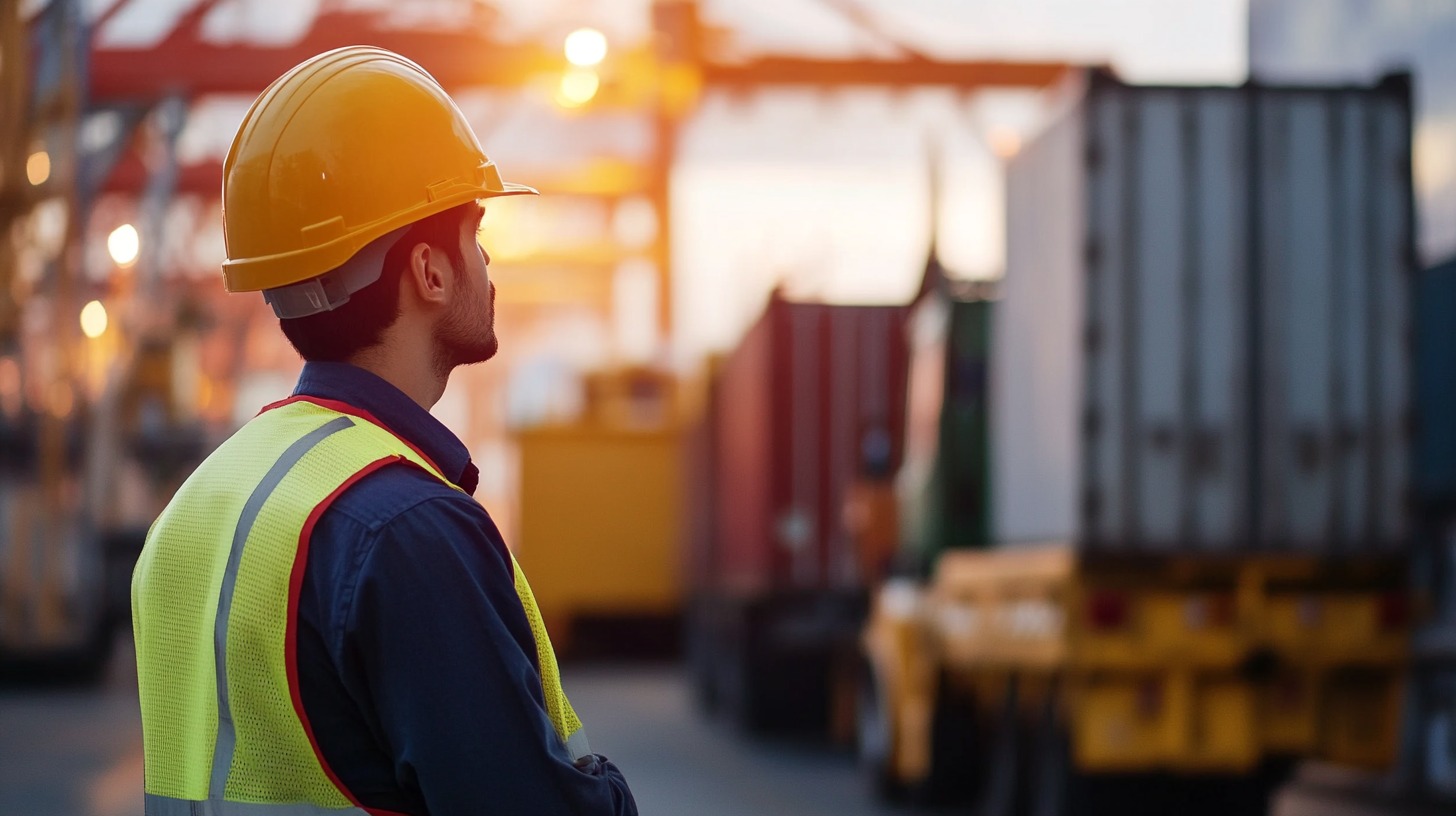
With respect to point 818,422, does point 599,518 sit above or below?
below

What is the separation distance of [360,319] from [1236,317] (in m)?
6.53

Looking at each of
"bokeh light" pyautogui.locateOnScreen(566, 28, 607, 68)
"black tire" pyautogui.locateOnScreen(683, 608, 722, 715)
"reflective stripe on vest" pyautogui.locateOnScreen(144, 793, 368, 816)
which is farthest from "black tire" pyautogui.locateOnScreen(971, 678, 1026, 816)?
"bokeh light" pyautogui.locateOnScreen(566, 28, 607, 68)

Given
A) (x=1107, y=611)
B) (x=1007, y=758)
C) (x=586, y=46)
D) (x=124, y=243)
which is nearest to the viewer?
(x=1107, y=611)

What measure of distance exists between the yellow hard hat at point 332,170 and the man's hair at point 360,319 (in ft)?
0.09

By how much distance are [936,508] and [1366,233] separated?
299 centimetres

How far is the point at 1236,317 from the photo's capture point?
8031mm

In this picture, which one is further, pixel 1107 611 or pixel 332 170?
pixel 1107 611

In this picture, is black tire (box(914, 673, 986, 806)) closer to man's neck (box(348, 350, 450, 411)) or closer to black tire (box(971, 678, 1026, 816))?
black tire (box(971, 678, 1026, 816))

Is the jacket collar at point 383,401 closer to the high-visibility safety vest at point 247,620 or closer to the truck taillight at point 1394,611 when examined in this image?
the high-visibility safety vest at point 247,620

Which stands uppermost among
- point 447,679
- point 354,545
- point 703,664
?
point 354,545

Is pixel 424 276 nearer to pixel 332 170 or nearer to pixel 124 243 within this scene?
pixel 332 170

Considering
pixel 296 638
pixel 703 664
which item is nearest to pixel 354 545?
pixel 296 638

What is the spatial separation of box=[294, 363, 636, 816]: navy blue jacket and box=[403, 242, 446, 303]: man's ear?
0.86ft

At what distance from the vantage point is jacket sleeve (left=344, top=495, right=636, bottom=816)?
1.70 meters
